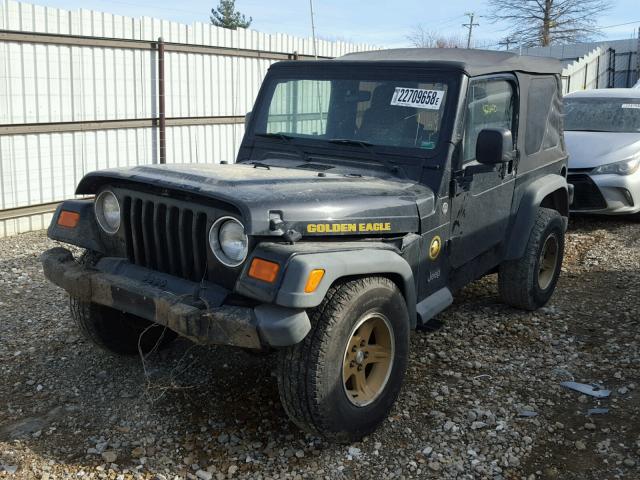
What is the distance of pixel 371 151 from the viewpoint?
13.6 feet

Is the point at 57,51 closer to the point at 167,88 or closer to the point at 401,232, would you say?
the point at 167,88

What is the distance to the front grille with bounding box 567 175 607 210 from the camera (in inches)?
323

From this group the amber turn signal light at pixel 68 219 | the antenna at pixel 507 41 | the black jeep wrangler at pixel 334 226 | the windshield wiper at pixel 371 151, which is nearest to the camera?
the black jeep wrangler at pixel 334 226

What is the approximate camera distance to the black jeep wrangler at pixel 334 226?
10.2 feet

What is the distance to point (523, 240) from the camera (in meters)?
5.00

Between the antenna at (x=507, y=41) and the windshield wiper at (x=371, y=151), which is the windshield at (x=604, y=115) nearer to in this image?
the windshield wiper at (x=371, y=151)

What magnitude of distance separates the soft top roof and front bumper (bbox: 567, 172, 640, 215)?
11.2ft

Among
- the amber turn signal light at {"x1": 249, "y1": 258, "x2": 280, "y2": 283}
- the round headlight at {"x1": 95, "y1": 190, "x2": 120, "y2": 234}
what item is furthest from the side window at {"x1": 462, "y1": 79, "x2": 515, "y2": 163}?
the round headlight at {"x1": 95, "y1": 190, "x2": 120, "y2": 234}

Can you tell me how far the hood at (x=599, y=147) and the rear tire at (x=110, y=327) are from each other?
5929mm

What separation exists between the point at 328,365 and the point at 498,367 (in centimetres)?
175

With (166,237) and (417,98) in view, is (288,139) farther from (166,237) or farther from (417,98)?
(166,237)

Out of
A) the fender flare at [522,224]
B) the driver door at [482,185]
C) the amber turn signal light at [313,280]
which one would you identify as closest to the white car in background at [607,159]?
the fender flare at [522,224]

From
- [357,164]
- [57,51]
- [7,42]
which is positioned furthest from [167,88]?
[357,164]

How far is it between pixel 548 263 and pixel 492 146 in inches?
82.7
